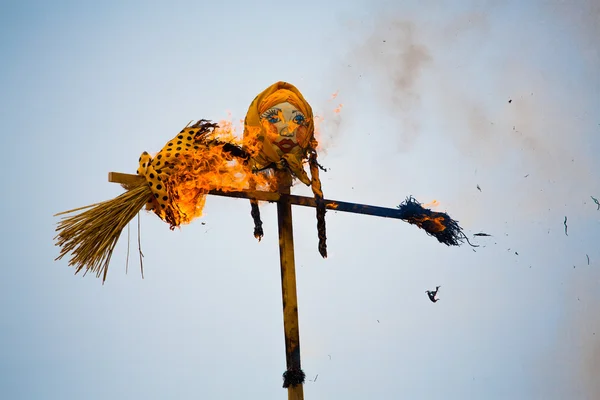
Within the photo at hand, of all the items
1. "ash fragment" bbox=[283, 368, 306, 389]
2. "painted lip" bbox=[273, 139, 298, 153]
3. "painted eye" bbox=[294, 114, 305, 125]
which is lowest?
"ash fragment" bbox=[283, 368, 306, 389]

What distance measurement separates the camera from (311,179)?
7332 millimetres

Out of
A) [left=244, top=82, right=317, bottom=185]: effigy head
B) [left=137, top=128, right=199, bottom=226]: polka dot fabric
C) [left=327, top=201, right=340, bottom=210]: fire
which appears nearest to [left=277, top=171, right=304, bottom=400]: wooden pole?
[left=244, top=82, right=317, bottom=185]: effigy head

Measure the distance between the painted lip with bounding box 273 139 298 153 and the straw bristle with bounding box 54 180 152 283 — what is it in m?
1.29

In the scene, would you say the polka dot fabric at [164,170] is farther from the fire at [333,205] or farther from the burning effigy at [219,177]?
the fire at [333,205]

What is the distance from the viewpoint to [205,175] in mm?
6773

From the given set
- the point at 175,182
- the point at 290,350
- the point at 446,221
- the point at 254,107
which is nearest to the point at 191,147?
the point at 175,182

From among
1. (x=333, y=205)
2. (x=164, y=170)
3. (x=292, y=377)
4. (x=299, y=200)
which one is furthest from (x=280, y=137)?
(x=292, y=377)

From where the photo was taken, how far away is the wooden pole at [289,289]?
6953 millimetres

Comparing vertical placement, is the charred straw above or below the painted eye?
below

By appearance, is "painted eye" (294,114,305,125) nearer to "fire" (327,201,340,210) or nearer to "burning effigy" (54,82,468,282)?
"burning effigy" (54,82,468,282)

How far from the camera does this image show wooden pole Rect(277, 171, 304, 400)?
6953mm

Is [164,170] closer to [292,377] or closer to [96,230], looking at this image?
[96,230]

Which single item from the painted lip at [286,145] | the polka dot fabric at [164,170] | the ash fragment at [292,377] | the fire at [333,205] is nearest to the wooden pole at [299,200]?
the fire at [333,205]

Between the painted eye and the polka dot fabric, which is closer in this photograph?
the polka dot fabric
